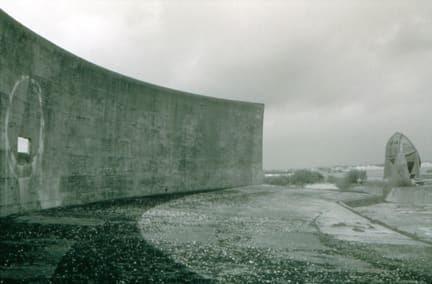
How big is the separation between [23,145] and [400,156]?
1911 centimetres

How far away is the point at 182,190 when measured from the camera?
18.2 metres

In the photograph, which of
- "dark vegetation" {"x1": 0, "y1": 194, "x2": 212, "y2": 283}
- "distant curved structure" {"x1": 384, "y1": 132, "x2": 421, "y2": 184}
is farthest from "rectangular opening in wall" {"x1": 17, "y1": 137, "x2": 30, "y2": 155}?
"distant curved structure" {"x1": 384, "y1": 132, "x2": 421, "y2": 184}

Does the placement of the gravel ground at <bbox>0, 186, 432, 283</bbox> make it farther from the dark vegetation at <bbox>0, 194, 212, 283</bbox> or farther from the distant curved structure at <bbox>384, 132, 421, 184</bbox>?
the distant curved structure at <bbox>384, 132, 421, 184</bbox>

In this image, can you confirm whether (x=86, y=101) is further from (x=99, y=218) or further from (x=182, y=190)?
(x=182, y=190)

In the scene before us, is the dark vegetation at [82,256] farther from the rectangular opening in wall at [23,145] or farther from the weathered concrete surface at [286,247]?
the rectangular opening in wall at [23,145]

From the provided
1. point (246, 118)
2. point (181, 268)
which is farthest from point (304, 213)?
point (246, 118)

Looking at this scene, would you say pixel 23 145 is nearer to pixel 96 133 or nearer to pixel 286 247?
pixel 96 133

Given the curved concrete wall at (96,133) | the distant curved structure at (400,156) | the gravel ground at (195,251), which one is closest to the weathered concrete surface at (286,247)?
the gravel ground at (195,251)

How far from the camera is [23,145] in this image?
31.2 ft

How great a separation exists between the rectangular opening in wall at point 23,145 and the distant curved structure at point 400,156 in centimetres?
1818

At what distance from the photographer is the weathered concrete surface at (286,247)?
4.87 m

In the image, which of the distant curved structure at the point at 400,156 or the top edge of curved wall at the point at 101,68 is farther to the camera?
the distant curved structure at the point at 400,156

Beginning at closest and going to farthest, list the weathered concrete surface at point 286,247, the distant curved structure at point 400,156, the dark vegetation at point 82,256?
the dark vegetation at point 82,256 < the weathered concrete surface at point 286,247 < the distant curved structure at point 400,156

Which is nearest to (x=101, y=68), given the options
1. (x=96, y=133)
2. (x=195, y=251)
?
(x=96, y=133)
